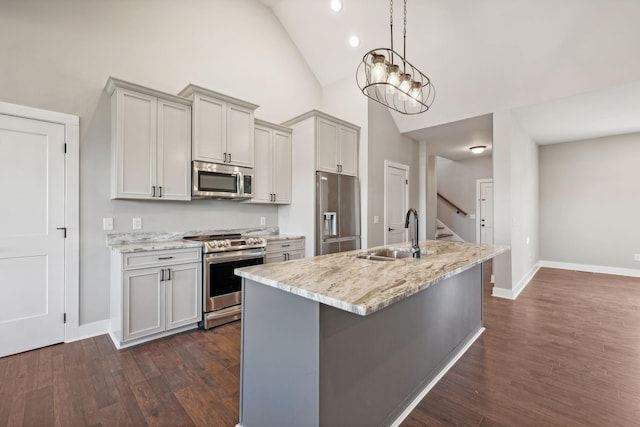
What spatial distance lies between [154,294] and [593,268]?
7468 mm

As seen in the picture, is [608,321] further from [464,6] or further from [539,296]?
[464,6]

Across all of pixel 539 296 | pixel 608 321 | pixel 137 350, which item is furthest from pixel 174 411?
pixel 539 296

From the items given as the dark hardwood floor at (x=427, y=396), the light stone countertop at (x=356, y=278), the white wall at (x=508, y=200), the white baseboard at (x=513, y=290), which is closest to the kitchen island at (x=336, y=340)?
the light stone countertop at (x=356, y=278)

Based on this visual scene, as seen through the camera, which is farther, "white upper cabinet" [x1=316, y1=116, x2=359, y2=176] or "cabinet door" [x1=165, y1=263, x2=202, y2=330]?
"white upper cabinet" [x1=316, y1=116, x2=359, y2=176]

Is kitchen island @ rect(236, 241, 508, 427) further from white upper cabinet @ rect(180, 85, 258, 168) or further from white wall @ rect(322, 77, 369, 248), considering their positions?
white wall @ rect(322, 77, 369, 248)

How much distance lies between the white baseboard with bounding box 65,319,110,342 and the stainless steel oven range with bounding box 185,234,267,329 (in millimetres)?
930

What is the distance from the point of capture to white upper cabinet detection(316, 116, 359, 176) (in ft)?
13.2

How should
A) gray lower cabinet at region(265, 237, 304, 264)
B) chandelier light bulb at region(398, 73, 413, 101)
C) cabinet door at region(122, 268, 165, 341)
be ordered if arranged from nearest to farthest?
1. chandelier light bulb at region(398, 73, 413, 101)
2. cabinet door at region(122, 268, 165, 341)
3. gray lower cabinet at region(265, 237, 304, 264)

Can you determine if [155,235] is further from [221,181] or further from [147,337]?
[147,337]

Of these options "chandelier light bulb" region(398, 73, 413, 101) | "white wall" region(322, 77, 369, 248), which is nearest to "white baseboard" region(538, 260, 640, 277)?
"white wall" region(322, 77, 369, 248)

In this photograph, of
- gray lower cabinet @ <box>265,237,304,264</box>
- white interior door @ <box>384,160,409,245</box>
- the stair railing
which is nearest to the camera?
gray lower cabinet @ <box>265,237,304,264</box>

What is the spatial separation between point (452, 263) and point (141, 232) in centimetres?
302

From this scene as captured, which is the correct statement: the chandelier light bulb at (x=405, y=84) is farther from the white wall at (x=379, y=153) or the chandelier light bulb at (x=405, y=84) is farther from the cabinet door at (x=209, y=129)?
the white wall at (x=379, y=153)

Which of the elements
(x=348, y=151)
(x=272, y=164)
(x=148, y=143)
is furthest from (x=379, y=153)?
(x=148, y=143)
